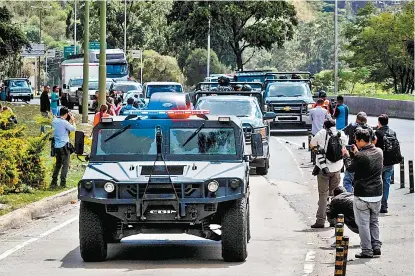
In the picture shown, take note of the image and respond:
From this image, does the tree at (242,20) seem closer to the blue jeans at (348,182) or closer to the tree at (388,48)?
the tree at (388,48)

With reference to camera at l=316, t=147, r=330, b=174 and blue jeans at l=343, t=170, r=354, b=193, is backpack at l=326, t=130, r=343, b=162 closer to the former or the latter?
camera at l=316, t=147, r=330, b=174

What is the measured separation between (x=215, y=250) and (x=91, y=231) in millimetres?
2118

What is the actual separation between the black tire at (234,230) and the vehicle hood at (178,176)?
0.39m

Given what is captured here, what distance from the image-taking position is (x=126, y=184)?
1431 centimetres

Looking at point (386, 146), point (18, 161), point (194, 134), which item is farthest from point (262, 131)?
point (194, 134)

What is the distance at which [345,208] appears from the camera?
54.2ft

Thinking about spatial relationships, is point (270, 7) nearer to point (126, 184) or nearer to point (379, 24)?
point (379, 24)

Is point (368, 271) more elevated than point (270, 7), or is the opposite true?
point (270, 7)

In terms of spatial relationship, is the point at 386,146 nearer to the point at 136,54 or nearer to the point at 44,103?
the point at 44,103

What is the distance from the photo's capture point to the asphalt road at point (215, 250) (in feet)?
46.1

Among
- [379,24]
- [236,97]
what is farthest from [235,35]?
[236,97]

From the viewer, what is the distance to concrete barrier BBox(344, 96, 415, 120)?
200ft

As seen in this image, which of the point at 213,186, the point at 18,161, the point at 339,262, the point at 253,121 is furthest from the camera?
the point at 253,121

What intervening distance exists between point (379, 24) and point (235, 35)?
1165cm
